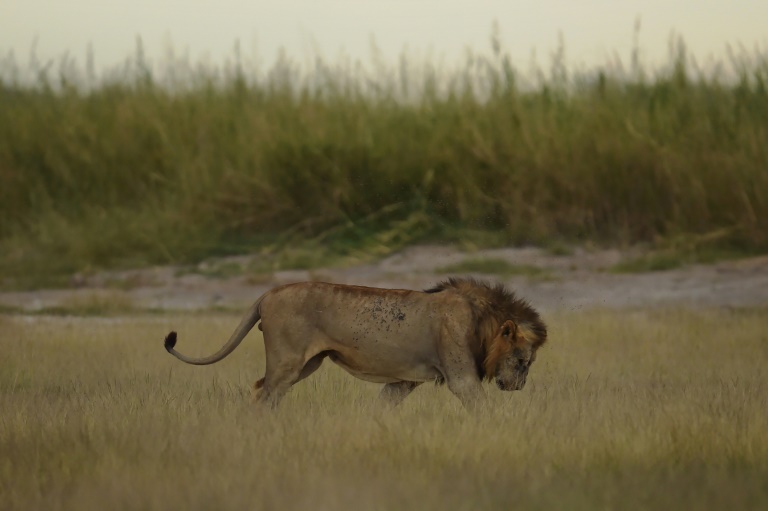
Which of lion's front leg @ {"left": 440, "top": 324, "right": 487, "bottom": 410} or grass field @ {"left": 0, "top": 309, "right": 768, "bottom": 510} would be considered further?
lion's front leg @ {"left": 440, "top": 324, "right": 487, "bottom": 410}

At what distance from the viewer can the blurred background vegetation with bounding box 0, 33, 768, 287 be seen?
12211 mm

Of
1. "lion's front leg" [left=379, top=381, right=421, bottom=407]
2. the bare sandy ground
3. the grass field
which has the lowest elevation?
the grass field

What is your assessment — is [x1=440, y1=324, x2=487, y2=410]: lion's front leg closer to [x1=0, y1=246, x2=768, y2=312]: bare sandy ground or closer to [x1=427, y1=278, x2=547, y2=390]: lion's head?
[x1=427, y1=278, x2=547, y2=390]: lion's head

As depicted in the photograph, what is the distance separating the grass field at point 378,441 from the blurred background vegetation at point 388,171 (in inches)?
184

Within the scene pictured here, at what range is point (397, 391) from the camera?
6188 mm

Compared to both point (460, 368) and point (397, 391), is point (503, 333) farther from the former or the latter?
point (397, 391)

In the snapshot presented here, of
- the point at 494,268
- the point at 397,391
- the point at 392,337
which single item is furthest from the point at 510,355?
the point at 494,268

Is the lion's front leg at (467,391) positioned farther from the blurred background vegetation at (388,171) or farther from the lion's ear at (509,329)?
the blurred background vegetation at (388,171)

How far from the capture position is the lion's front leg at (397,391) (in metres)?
6.13

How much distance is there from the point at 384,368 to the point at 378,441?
0.80m

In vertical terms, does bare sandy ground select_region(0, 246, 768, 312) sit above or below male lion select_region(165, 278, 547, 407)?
above

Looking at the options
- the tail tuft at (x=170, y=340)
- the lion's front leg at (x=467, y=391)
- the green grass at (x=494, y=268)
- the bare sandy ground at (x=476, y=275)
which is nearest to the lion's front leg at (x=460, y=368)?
the lion's front leg at (x=467, y=391)

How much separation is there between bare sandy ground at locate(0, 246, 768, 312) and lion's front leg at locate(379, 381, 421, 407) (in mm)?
4361

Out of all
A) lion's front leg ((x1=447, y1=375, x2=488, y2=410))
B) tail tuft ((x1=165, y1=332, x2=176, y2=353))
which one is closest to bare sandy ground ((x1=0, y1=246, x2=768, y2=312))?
lion's front leg ((x1=447, y1=375, x2=488, y2=410))
